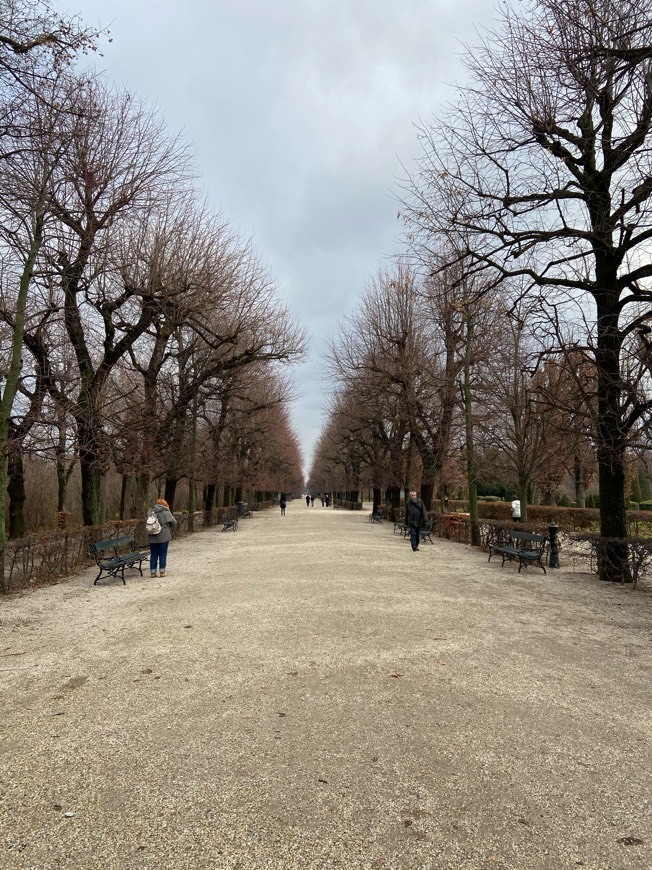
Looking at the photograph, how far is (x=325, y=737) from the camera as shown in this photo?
152 inches

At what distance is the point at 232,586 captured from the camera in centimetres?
998

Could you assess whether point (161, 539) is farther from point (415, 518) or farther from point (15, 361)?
point (415, 518)

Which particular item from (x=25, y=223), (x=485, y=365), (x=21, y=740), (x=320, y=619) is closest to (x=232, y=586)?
(x=320, y=619)

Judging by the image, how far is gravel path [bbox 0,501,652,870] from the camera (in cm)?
274

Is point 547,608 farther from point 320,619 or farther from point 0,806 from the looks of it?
point 0,806

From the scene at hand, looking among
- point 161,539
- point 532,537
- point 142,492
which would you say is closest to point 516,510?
point 532,537

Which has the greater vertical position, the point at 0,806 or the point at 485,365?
the point at 485,365

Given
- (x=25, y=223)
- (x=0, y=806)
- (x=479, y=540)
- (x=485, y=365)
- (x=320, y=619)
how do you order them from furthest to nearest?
1. (x=485, y=365)
2. (x=479, y=540)
3. (x=25, y=223)
4. (x=320, y=619)
5. (x=0, y=806)

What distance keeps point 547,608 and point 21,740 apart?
712cm

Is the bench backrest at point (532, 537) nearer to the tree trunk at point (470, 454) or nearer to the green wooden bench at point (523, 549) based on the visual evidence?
the green wooden bench at point (523, 549)

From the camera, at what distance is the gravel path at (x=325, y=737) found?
8.99ft

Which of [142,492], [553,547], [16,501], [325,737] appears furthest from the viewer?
[142,492]

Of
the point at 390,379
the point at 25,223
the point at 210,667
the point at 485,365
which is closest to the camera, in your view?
the point at 210,667

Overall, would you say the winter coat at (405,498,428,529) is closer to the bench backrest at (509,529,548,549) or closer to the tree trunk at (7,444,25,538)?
the bench backrest at (509,529,548,549)
